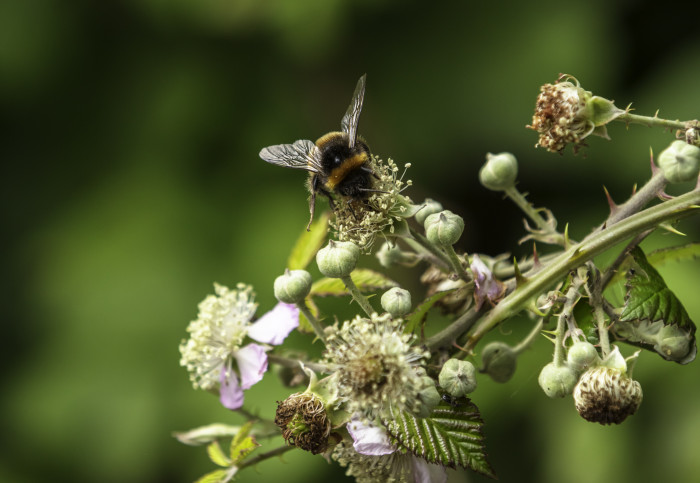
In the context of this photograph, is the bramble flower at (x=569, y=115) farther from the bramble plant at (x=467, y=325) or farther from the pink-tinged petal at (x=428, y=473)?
the pink-tinged petal at (x=428, y=473)

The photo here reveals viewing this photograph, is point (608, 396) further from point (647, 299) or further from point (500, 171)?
point (500, 171)

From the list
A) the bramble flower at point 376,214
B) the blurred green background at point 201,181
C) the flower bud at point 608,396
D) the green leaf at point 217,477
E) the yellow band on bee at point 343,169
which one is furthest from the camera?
the blurred green background at point 201,181

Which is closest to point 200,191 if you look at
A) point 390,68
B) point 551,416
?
point 390,68

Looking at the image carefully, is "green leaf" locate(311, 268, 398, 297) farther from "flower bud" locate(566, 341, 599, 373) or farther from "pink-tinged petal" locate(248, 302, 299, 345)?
"flower bud" locate(566, 341, 599, 373)

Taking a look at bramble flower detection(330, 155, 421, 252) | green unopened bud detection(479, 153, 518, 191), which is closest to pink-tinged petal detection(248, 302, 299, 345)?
bramble flower detection(330, 155, 421, 252)

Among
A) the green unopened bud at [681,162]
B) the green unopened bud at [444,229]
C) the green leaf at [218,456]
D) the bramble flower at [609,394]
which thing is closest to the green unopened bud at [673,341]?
the bramble flower at [609,394]

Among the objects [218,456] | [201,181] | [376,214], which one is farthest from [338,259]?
[201,181]
